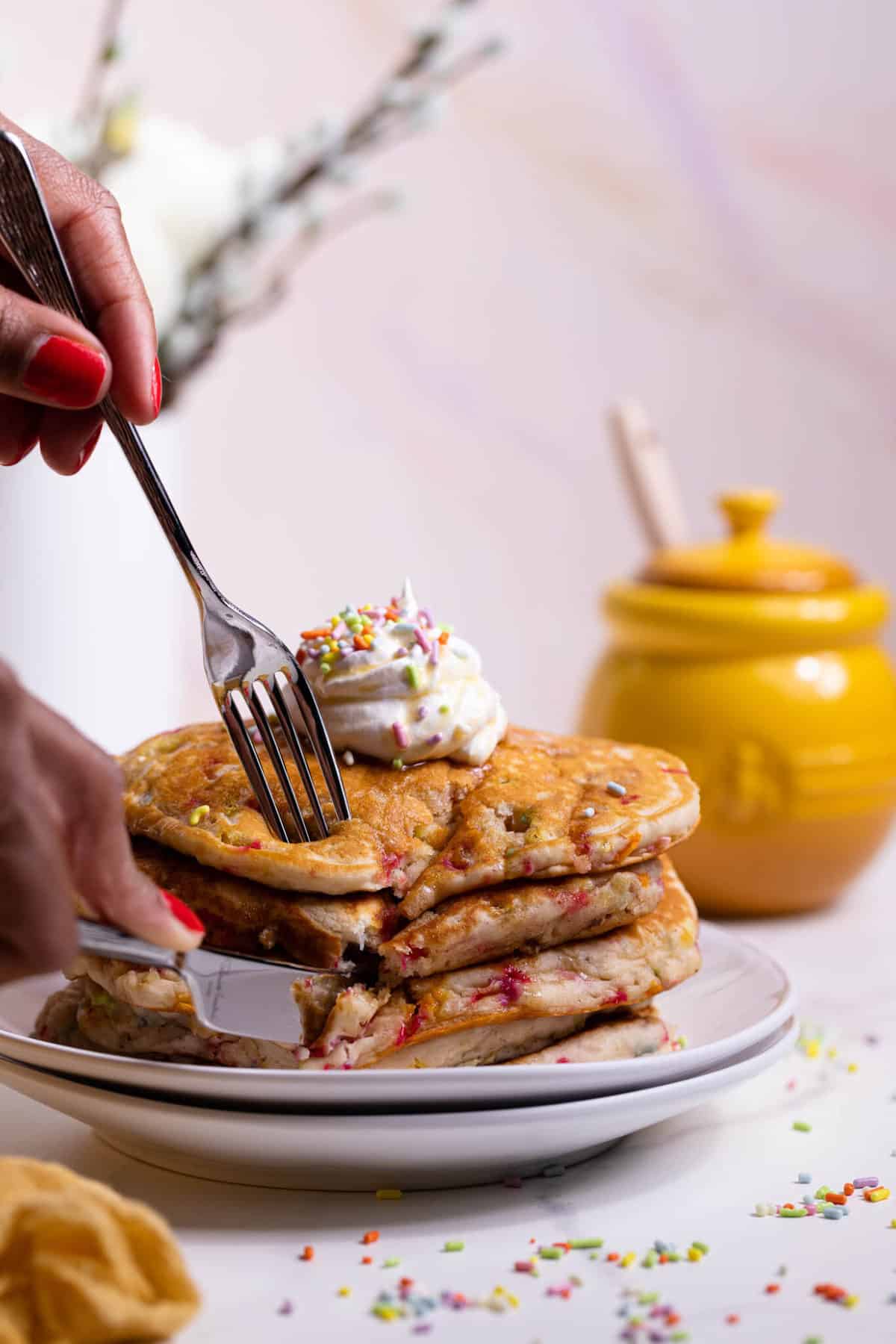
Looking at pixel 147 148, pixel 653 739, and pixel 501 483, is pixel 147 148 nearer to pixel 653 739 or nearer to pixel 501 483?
pixel 653 739

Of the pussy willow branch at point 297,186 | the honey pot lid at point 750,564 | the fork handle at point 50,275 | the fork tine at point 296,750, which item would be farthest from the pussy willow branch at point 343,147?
the fork tine at point 296,750

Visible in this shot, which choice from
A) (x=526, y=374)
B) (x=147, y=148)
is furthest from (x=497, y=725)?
(x=526, y=374)

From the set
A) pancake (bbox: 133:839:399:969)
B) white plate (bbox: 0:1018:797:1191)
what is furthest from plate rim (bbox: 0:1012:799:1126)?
pancake (bbox: 133:839:399:969)

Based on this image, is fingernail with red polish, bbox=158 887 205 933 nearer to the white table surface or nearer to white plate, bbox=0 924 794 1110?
white plate, bbox=0 924 794 1110

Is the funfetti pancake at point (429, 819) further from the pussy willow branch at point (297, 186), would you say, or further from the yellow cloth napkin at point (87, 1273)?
the pussy willow branch at point (297, 186)

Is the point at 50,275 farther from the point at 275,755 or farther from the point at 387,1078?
the point at 387,1078
